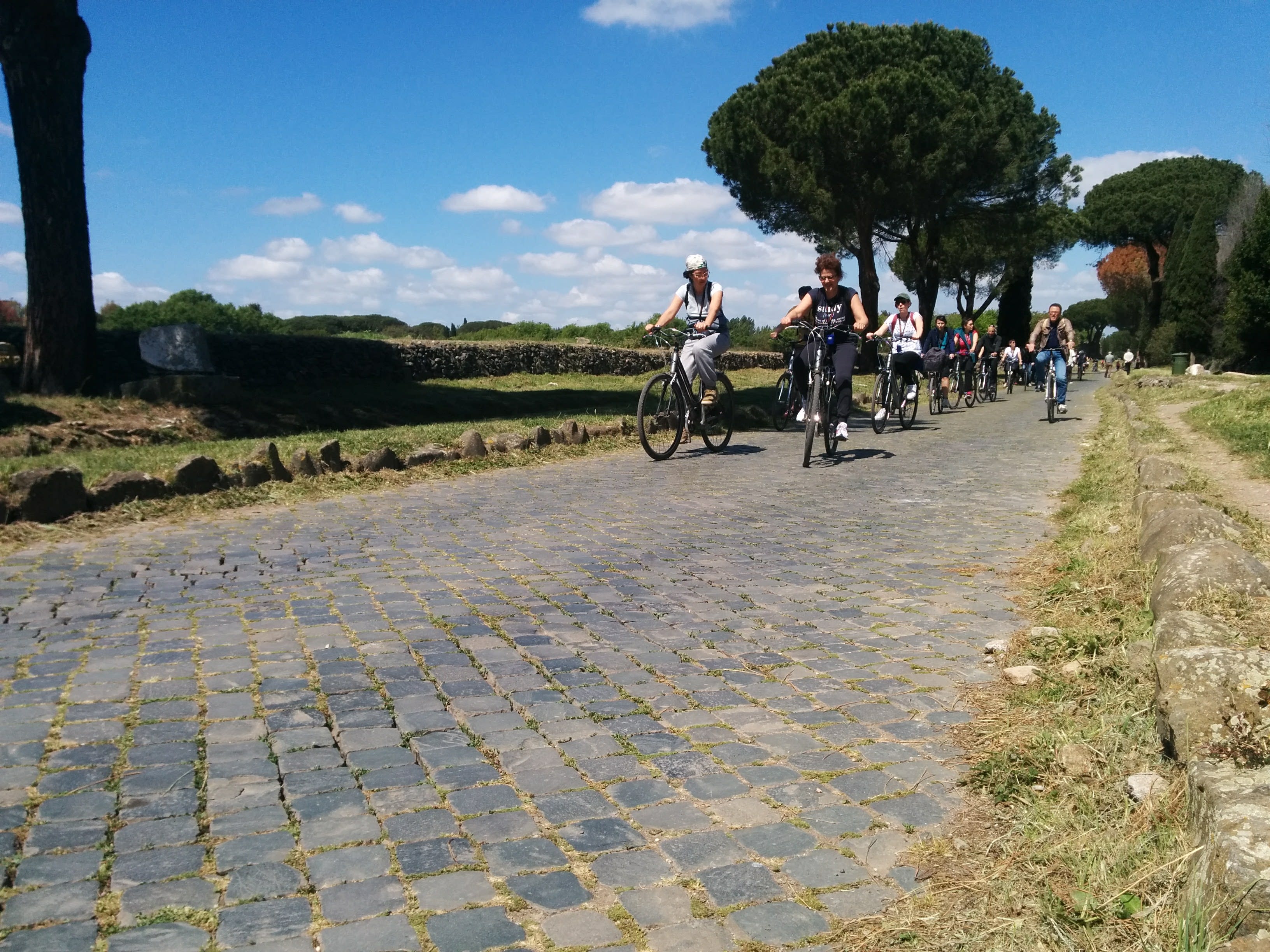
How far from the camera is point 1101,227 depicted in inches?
2778

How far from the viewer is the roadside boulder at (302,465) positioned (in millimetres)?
9820

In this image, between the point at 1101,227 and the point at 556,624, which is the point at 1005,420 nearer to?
the point at 556,624

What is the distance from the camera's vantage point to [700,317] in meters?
12.2

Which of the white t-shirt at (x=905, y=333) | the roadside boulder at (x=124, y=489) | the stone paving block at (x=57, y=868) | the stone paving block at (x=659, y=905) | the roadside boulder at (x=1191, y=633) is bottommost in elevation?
the stone paving block at (x=659, y=905)

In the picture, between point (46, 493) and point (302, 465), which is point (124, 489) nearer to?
point (46, 493)

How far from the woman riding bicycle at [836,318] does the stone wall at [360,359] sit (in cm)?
852

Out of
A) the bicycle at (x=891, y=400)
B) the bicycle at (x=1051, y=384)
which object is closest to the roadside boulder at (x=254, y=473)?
the bicycle at (x=891, y=400)

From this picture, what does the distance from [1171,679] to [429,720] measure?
2387 millimetres

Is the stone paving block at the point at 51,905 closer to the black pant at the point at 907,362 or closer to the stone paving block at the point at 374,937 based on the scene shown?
the stone paving block at the point at 374,937

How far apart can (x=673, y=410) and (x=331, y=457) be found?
403 cm

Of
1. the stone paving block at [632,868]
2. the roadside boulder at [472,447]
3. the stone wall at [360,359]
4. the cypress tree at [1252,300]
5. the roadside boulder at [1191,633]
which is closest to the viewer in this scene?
the stone paving block at [632,868]

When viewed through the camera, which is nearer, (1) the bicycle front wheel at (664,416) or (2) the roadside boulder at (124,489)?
(2) the roadside boulder at (124,489)

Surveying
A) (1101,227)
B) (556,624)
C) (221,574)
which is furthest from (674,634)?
(1101,227)

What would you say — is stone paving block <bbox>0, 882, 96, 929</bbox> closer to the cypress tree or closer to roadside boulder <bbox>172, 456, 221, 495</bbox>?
roadside boulder <bbox>172, 456, 221, 495</bbox>
